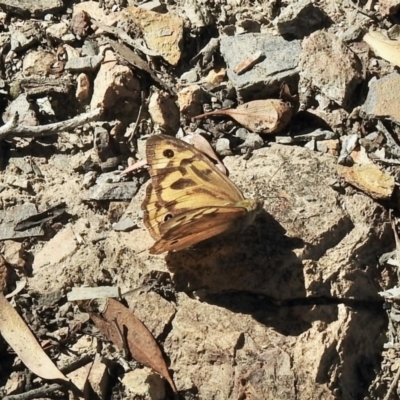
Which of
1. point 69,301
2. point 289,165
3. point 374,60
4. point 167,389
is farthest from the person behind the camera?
point 374,60

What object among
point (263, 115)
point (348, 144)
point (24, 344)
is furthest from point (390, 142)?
point (24, 344)

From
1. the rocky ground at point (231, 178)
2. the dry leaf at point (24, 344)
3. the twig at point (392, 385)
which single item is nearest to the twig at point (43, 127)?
the rocky ground at point (231, 178)

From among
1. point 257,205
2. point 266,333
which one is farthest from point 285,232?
point 266,333

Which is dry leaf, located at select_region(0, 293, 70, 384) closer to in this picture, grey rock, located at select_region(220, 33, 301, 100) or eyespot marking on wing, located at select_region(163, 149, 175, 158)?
eyespot marking on wing, located at select_region(163, 149, 175, 158)

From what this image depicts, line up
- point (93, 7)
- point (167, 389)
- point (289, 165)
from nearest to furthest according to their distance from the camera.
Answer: point (167, 389) < point (289, 165) < point (93, 7)

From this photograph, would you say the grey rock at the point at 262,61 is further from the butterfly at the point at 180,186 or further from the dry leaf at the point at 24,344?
the dry leaf at the point at 24,344

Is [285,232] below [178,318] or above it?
above

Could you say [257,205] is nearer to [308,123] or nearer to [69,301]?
[308,123]
